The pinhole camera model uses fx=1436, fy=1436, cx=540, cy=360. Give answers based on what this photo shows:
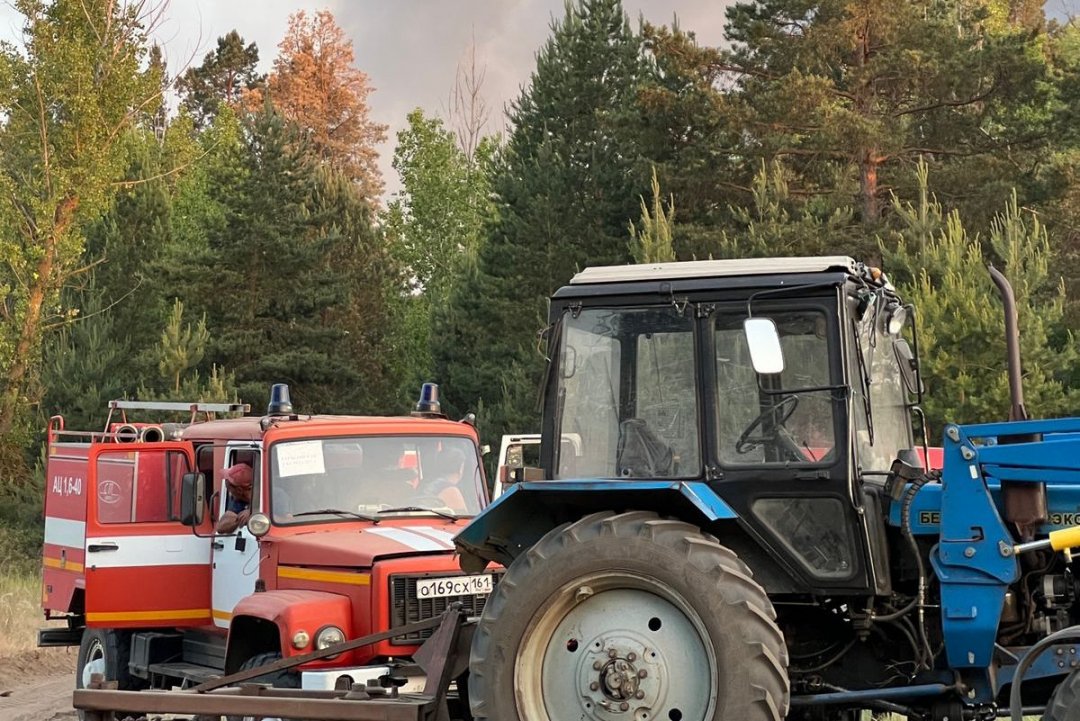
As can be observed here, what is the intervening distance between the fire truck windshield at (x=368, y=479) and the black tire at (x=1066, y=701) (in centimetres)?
503

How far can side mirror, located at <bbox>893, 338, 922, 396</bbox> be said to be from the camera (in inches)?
289

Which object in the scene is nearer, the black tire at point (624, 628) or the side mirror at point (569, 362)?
the black tire at point (624, 628)

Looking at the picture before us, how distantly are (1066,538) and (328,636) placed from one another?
4531 mm

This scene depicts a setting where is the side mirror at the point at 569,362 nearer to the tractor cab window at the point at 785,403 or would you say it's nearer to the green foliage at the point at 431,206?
the tractor cab window at the point at 785,403

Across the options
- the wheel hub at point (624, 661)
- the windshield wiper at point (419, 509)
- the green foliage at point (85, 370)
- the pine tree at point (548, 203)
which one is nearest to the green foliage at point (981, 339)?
the pine tree at point (548, 203)

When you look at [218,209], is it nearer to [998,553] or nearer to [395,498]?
[395,498]

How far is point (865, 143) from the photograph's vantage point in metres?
23.5

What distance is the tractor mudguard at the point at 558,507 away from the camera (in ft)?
20.9

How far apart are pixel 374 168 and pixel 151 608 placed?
147 ft

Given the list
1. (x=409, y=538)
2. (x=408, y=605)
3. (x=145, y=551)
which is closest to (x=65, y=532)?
(x=145, y=551)

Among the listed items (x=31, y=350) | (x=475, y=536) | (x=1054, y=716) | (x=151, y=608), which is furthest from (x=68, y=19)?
(x=1054, y=716)

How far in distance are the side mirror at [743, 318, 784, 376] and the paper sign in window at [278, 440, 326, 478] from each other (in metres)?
4.37

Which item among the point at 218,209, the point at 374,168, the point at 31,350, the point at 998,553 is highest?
the point at 374,168

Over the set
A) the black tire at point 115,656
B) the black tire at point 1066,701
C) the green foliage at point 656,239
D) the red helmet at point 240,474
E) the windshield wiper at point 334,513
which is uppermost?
the green foliage at point 656,239
